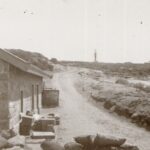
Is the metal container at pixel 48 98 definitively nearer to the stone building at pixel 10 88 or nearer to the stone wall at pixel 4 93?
the stone building at pixel 10 88

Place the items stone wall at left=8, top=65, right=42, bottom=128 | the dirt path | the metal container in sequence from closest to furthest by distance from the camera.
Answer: stone wall at left=8, top=65, right=42, bottom=128
the dirt path
the metal container

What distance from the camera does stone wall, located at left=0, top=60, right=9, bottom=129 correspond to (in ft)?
41.3

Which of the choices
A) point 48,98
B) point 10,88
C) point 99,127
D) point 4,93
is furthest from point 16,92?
point 48,98

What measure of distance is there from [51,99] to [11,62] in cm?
1406

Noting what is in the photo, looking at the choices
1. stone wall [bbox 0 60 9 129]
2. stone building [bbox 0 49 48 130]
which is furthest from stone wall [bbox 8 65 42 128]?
stone wall [bbox 0 60 9 129]

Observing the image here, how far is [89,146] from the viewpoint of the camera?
11.1m

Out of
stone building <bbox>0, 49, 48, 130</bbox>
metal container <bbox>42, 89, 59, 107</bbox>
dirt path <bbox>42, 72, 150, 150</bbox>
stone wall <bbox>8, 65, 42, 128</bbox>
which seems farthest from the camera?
metal container <bbox>42, 89, 59, 107</bbox>

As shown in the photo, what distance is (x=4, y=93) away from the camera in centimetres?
1270

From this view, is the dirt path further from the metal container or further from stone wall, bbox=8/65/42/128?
the metal container

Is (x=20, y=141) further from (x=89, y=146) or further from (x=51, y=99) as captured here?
(x=51, y=99)

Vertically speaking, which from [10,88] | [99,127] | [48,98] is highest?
[10,88]

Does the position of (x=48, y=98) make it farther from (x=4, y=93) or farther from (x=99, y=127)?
(x=4, y=93)

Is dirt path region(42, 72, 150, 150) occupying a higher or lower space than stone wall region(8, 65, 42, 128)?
lower

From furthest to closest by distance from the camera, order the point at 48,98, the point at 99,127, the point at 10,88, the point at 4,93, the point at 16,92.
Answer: the point at 48,98 → the point at 99,127 → the point at 16,92 → the point at 10,88 → the point at 4,93
